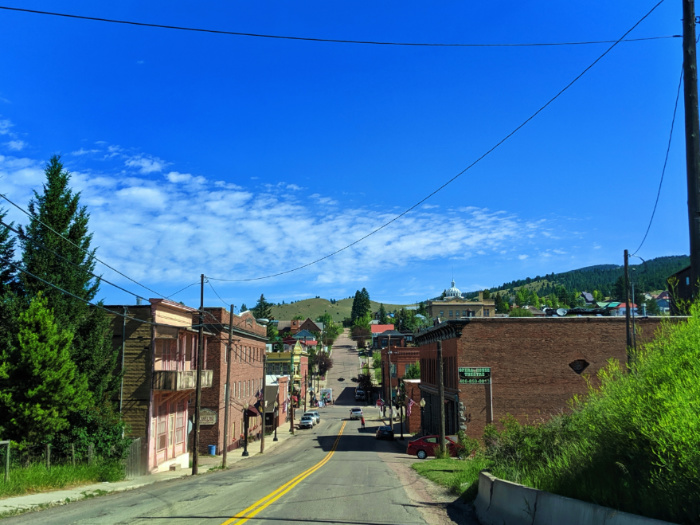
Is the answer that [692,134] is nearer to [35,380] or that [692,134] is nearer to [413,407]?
[35,380]

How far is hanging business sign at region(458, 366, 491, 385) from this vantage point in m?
37.6

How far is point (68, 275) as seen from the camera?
24656mm

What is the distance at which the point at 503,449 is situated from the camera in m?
14.3

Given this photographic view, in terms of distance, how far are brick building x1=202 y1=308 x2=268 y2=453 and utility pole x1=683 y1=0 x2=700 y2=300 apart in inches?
1145

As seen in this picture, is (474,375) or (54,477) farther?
(474,375)

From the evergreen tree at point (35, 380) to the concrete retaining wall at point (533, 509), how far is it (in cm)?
1689

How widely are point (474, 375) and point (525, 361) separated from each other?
361cm

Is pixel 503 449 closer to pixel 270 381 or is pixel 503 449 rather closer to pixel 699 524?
pixel 699 524

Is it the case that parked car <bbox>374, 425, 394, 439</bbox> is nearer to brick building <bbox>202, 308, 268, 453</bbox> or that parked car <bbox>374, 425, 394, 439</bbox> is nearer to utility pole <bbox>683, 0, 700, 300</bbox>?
brick building <bbox>202, 308, 268, 453</bbox>

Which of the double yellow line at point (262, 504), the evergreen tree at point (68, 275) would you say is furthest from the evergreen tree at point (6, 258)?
the double yellow line at point (262, 504)

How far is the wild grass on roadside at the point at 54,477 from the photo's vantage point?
52.8 feet

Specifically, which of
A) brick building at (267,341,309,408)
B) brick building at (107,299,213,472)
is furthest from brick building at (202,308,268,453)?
brick building at (267,341,309,408)

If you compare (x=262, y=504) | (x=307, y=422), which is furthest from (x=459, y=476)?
(x=307, y=422)

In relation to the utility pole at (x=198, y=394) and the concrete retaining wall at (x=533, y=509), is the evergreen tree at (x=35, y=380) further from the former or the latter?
the concrete retaining wall at (x=533, y=509)
